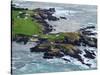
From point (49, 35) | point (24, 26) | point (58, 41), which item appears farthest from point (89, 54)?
point (24, 26)

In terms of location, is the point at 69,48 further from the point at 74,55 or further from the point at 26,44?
the point at 26,44

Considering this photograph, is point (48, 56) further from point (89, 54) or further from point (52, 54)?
point (89, 54)

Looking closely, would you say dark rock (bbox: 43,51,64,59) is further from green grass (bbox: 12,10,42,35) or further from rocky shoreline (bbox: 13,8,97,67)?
green grass (bbox: 12,10,42,35)

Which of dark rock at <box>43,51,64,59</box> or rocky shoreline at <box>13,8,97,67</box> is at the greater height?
rocky shoreline at <box>13,8,97,67</box>

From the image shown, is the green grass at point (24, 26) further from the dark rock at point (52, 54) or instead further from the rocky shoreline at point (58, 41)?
the dark rock at point (52, 54)

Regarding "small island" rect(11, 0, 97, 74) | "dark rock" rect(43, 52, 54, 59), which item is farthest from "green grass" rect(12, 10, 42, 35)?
"dark rock" rect(43, 52, 54, 59)

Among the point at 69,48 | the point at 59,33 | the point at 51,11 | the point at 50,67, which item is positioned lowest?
the point at 50,67

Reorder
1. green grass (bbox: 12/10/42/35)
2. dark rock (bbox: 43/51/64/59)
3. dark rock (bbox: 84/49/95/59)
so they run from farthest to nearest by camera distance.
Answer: dark rock (bbox: 84/49/95/59) < dark rock (bbox: 43/51/64/59) < green grass (bbox: 12/10/42/35)

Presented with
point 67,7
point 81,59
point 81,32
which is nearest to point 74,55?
point 81,59

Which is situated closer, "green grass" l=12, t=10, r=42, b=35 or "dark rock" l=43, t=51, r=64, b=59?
"green grass" l=12, t=10, r=42, b=35
